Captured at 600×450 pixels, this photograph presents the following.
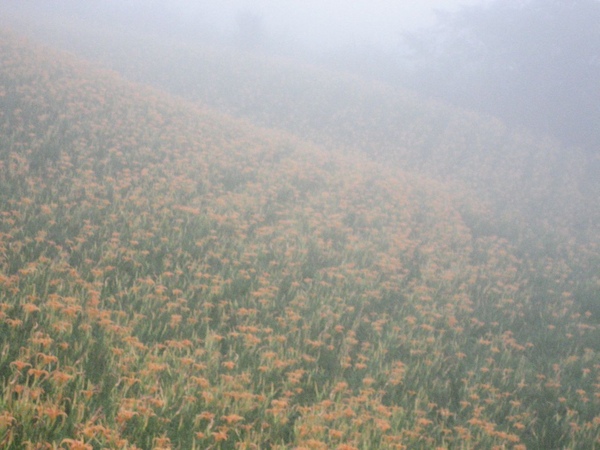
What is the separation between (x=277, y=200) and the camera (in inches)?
378

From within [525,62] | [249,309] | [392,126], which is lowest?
[249,309]

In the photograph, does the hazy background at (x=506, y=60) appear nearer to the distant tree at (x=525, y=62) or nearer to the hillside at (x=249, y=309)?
the distant tree at (x=525, y=62)

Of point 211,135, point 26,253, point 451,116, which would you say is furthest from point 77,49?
point 26,253

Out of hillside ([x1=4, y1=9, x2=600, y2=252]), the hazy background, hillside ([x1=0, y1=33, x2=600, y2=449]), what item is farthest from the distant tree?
hillside ([x1=0, y1=33, x2=600, y2=449])

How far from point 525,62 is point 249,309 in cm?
2356

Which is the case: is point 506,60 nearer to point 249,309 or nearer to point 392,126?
point 392,126

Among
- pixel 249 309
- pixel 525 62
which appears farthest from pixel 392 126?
pixel 249 309

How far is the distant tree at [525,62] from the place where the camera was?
21.9 meters

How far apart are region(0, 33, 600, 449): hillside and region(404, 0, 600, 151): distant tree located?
13646 millimetres

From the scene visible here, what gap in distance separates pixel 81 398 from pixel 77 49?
2544 cm

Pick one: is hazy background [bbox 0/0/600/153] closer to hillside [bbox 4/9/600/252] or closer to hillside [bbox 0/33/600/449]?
hillside [bbox 4/9/600/252]

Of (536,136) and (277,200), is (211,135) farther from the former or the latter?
(536,136)

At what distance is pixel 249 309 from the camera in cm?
515

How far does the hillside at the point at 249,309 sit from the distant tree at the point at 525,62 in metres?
13.6
